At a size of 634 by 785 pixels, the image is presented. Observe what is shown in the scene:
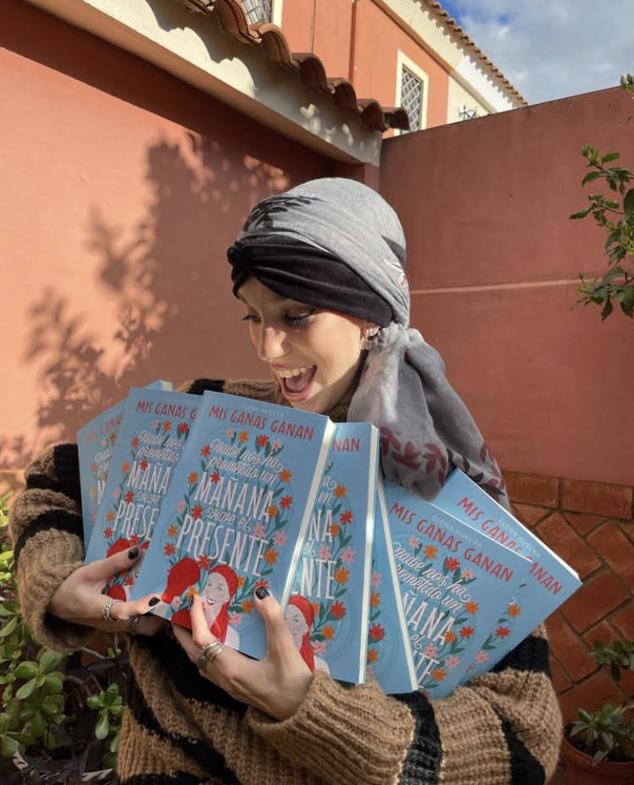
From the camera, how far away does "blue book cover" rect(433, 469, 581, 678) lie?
0.81m

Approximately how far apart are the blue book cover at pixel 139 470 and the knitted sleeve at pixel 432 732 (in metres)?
0.32

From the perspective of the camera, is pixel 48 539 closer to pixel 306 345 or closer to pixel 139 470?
pixel 139 470

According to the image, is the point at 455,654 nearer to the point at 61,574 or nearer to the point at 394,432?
the point at 394,432

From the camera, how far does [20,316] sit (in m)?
2.61

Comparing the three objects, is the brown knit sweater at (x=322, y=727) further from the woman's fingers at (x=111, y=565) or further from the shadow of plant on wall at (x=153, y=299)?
the shadow of plant on wall at (x=153, y=299)

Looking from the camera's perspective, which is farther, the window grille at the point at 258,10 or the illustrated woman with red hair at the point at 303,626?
the window grille at the point at 258,10

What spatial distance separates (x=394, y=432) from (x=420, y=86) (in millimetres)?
7920

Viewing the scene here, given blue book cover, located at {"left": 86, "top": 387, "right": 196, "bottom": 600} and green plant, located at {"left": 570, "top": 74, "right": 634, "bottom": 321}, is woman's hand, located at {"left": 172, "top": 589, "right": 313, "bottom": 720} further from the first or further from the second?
green plant, located at {"left": 570, "top": 74, "right": 634, "bottom": 321}

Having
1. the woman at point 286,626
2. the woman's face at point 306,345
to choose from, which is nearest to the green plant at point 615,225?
the woman at point 286,626

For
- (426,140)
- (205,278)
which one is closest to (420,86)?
(426,140)

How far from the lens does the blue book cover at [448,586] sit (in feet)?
2.58

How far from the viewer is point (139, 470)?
0.98 metres

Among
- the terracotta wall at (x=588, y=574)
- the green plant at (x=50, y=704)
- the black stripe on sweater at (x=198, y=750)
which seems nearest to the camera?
the black stripe on sweater at (x=198, y=750)

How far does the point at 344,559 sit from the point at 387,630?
0.10 meters
